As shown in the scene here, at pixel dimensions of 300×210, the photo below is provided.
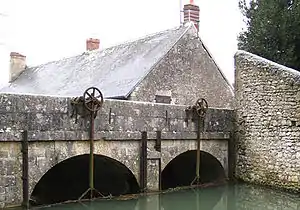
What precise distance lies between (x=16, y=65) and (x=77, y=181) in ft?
42.7

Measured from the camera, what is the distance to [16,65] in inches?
866

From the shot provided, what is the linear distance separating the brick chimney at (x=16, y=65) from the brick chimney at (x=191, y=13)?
1019 cm

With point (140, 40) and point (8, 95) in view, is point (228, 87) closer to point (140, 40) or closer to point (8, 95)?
point (140, 40)

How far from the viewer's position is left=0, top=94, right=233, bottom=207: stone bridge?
710cm

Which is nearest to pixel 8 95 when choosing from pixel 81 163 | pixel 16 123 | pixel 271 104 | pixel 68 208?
Answer: pixel 16 123

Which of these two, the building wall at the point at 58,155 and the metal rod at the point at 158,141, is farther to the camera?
the metal rod at the point at 158,141

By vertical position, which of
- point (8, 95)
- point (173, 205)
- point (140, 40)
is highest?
point (140, 40)

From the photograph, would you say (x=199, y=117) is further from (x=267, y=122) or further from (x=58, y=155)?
(x=58, y=155)

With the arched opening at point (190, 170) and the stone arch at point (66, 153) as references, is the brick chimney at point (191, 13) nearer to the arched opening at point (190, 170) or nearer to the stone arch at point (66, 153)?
the arched opening at point (190, 170)

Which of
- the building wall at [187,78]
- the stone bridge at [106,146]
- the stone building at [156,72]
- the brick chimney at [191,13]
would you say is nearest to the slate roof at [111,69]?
the stone building at [156,72]

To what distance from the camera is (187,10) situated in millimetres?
15703

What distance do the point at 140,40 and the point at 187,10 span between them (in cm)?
225

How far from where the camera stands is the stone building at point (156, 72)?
1227cm

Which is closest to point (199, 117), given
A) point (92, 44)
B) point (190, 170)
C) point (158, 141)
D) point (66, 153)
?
point (158, 141)
